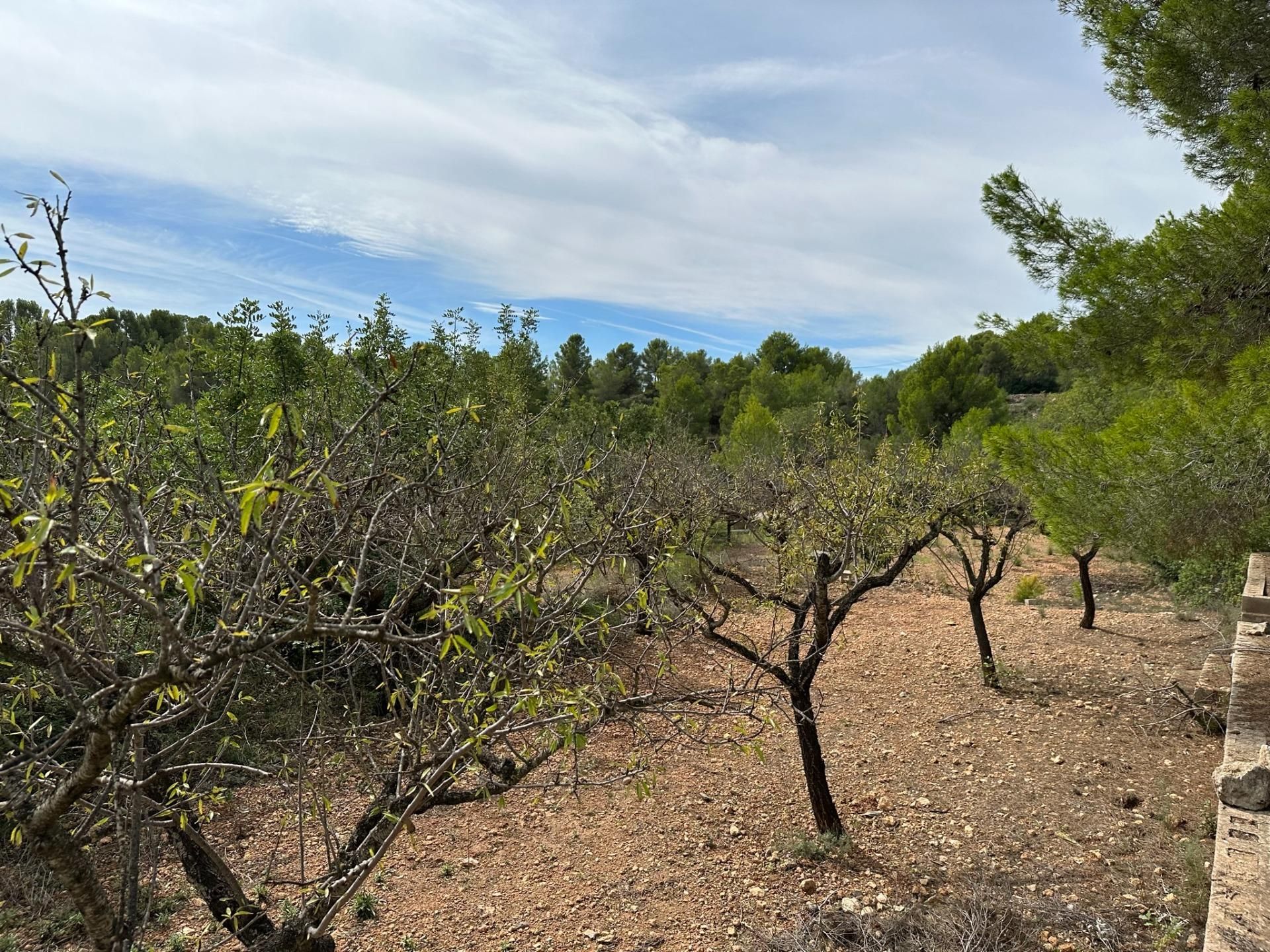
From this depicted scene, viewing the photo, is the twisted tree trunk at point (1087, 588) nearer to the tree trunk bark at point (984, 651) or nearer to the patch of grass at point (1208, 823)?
the tree trunk bark at point (984, 651)

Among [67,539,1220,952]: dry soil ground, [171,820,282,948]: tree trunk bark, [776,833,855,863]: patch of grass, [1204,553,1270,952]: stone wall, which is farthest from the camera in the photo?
[776,833,855,863]: patch of grass

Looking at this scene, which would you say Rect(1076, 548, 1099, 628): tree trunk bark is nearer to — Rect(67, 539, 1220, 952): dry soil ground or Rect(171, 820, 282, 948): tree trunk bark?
Rect(67, 539, 1220, 952): dry soil ground

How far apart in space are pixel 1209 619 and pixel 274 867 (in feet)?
41.6

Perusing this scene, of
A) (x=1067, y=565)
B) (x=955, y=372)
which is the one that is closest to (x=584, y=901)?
(x=1067, y=565)

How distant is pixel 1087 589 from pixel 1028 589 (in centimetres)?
283

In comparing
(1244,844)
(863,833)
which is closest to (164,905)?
(863,833)

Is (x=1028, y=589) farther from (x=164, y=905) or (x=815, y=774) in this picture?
(x=164, y=905)

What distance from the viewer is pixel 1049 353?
658cm

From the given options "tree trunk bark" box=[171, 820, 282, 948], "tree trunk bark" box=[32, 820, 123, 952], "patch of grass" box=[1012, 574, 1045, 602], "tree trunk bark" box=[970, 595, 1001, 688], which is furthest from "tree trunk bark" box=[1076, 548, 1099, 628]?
"tree trunk bark" box=[32, 820, 123, 952]

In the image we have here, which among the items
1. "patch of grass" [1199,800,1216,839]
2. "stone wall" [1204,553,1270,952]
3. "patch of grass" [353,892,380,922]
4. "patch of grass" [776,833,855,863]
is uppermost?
"stone wall" [1204,553,1270,952]

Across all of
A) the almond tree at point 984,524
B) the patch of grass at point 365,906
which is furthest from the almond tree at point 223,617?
the almond tree at point 984,524

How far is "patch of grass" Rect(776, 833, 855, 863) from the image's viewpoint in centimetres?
512

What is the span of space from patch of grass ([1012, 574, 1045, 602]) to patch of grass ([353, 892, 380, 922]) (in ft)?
39.3

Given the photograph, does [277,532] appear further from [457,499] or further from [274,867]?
[274,867]
